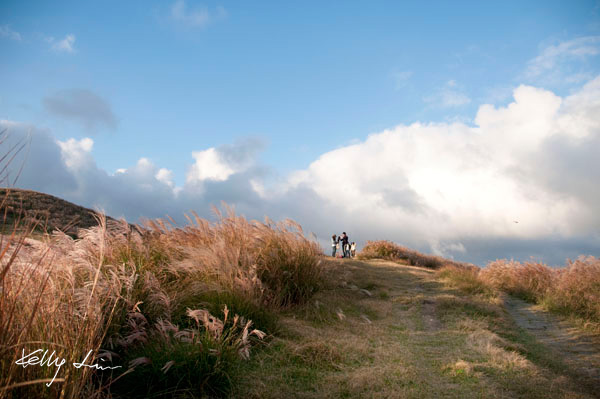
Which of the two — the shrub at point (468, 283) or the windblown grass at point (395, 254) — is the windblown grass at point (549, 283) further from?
the windblown grass at point (395, 254)

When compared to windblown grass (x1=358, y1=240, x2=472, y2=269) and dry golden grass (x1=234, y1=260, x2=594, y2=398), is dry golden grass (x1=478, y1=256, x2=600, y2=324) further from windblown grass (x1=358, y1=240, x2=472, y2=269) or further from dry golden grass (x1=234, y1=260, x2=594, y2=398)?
windblown grass (x1=358, y1=240, x2=472, y2=269)

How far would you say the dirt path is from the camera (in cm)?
559

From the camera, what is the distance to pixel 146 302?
4230 mm

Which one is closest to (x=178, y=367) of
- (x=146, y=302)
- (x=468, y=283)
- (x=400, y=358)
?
(x=146, y=302)

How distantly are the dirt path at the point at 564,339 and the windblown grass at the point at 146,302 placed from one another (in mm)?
4631

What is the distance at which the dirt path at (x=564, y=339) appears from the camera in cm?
559

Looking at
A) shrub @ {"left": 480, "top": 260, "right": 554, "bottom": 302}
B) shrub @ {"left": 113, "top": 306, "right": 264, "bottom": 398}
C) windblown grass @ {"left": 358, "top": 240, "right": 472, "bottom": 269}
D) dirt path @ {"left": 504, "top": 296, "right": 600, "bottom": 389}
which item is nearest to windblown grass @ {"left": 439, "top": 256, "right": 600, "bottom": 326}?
shrub @ {"left": 480, "top": 260, "right": 554, "bottom": 302}

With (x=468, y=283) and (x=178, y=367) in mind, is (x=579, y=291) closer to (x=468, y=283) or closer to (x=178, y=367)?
(x=468, y=283)

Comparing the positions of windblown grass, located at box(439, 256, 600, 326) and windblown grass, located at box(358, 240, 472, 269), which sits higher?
windblown grass, located at box(358, 240, 472, 269)

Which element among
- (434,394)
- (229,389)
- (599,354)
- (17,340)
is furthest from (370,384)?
(599,354)

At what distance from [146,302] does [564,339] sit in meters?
7.99

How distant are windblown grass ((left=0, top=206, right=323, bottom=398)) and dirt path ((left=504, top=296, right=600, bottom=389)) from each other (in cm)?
463

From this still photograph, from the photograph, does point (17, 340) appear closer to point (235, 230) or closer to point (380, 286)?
point (235, 230)

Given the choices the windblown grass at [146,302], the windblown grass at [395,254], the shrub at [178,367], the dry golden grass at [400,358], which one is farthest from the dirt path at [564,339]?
the windblown grass at [395,254]
